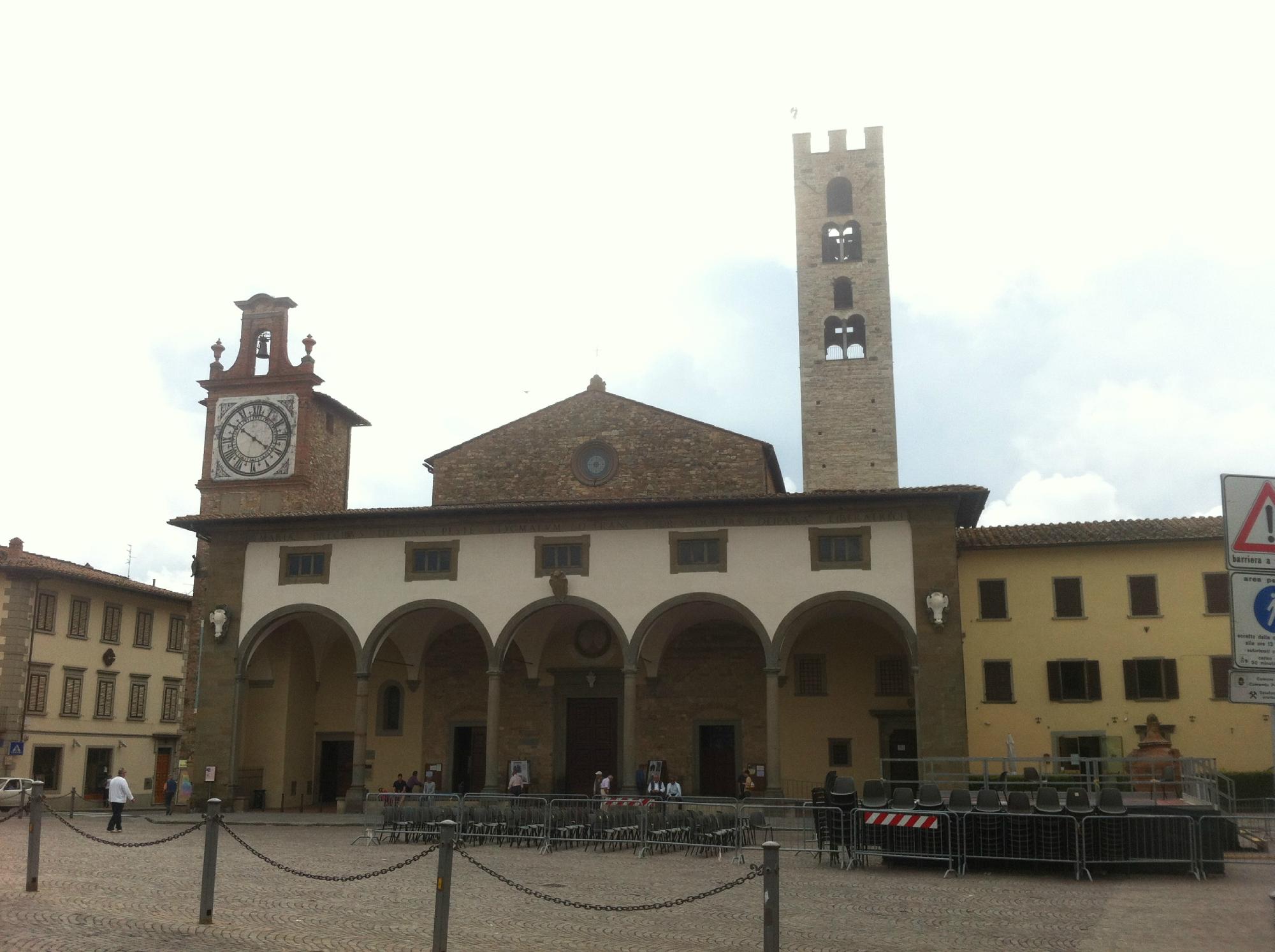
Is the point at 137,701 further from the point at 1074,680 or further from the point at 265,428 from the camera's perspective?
the point at 1074,680

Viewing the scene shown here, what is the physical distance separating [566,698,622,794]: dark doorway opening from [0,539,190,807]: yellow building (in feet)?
43.0

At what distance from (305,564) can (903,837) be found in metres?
17.4

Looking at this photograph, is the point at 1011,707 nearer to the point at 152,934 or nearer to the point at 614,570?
the point at 614,570

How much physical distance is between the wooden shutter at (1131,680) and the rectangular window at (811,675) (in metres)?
6.99

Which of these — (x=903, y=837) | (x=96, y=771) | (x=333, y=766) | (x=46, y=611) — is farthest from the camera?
(x=96, y=771)

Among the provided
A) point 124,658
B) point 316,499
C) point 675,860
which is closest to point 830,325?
point 316,499

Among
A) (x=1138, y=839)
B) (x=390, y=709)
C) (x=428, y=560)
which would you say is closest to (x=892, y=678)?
(x=428, y=560)

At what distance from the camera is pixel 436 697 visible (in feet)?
102

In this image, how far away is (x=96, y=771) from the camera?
3950 centimetres

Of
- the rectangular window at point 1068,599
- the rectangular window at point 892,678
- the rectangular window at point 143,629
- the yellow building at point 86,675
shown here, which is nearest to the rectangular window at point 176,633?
the yellow building at point 86,675

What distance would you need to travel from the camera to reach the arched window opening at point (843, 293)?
45.1 meters

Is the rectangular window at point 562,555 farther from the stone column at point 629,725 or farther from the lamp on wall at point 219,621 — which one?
the lamp on wall at point 219,621

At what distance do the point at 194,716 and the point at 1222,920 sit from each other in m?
24.5

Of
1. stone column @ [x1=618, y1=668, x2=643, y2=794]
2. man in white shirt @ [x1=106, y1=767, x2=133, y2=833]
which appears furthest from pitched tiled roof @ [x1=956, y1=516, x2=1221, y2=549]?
man in white shirt @ [x1=106, y1=767, x2=133, y2=833]
